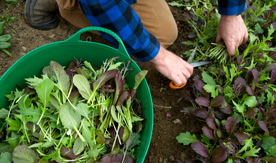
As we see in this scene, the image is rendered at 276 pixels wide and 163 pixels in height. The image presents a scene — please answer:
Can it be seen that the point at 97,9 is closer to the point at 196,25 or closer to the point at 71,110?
the point at 71,110

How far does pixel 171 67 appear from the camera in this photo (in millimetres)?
1075

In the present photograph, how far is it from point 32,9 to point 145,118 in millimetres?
1200

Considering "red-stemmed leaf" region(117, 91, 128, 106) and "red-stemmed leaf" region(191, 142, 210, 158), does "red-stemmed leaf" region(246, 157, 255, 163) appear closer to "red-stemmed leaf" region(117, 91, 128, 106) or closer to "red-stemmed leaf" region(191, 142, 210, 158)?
"red-stemmed leaf" region(191, 142, 210, 158)

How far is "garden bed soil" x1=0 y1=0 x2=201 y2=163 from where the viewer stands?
1.17 metres

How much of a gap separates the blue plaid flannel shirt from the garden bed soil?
394 mm

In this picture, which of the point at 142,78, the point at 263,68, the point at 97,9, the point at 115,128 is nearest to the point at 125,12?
the point at 97,9

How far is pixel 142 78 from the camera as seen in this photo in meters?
0.90

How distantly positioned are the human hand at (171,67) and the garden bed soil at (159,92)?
179 mm

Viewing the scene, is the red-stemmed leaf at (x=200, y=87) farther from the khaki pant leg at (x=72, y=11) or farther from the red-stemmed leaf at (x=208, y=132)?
the khaki pant leg at (x=72, y=11)

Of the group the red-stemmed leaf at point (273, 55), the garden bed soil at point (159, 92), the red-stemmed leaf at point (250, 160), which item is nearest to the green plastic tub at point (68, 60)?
the garden bed soil at point (159, 92)

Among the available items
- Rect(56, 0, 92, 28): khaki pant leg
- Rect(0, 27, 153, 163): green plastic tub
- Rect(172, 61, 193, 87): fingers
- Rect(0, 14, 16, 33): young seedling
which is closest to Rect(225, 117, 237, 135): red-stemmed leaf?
Rect(172, 61, 193, 87): fingers

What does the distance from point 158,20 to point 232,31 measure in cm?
55

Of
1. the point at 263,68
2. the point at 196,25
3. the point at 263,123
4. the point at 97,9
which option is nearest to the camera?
the point at 97,9

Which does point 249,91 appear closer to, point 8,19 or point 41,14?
point 41,14
